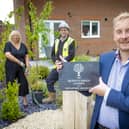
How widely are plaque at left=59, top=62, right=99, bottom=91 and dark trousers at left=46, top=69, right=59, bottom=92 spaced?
4966 millimetres

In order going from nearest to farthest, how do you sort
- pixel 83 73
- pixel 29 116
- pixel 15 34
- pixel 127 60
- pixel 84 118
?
pixel 127 60
pixel 83 73
pixel 84 118
pixel 29 116
pixel 15 34

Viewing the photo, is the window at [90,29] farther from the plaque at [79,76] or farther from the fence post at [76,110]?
the plaque at [79,76]

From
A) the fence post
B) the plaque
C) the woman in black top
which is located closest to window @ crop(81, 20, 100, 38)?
the woman in black top

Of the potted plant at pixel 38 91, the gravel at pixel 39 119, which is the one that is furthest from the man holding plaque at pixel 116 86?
the potted plant at pixel 38 91

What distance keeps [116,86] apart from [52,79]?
17.9ft

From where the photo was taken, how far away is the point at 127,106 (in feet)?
7.79

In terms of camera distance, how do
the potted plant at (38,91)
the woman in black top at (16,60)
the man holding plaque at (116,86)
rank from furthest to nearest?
the potted plant at (38,91), the woman in black top at (16,60), the man holding plaque at (116,86)

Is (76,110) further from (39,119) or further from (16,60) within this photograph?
(16,60)

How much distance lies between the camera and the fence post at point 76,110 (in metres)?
3.02

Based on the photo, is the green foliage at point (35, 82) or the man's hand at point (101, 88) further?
the green foliage at point (35, 82)

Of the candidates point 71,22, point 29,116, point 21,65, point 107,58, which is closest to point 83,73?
point 107,58

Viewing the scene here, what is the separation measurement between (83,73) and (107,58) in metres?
0.26

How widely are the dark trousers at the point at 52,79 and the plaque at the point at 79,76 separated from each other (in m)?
4.97

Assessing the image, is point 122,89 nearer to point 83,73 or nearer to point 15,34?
point 83,73
